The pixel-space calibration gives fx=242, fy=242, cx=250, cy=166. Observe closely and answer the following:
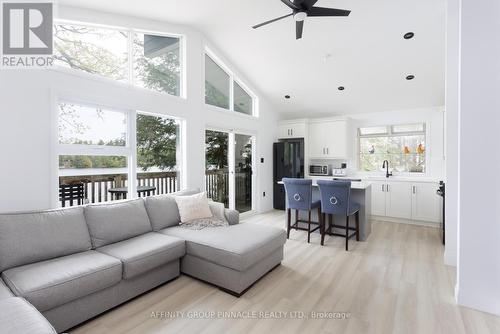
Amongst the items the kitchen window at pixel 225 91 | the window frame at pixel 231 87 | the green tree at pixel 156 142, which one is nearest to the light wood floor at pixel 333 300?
the green tree at pixel 156 142

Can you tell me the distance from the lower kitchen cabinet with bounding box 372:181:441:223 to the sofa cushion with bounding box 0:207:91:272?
508cm

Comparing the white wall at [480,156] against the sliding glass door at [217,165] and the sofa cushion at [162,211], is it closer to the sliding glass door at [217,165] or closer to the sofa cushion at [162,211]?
the sofa cushion at [162,211]

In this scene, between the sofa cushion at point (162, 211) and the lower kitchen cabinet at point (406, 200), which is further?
the lower kitchen cabinet at point (406, 200)

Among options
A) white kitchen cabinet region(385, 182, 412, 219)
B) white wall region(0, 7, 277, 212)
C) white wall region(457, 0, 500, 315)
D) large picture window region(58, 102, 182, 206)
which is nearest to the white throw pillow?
large picture window region(58, 102, 182, 206)

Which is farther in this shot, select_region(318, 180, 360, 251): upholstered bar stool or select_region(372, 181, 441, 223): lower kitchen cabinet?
select_region(372, 181, 441, 223): lower kitchen cabinet

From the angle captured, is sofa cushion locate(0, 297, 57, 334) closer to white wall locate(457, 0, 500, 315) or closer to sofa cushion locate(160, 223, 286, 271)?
sofa cushion locate(160, 223, 286, 271)

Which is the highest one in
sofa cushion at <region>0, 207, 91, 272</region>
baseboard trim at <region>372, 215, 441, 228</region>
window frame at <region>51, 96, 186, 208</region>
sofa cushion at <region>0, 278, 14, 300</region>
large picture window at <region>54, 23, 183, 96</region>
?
large picture window at <region>54, 23, 183, 96</region>

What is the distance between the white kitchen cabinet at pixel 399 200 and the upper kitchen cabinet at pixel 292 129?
7.40ft

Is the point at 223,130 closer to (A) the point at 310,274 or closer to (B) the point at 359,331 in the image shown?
(A) the point at 310,274

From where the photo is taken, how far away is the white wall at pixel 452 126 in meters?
2.87

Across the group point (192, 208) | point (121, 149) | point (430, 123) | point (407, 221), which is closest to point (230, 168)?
point (192, 208)

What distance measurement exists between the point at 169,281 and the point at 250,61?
4.01m

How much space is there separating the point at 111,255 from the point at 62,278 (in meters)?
0.45

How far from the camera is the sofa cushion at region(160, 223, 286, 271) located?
90.1 inches
